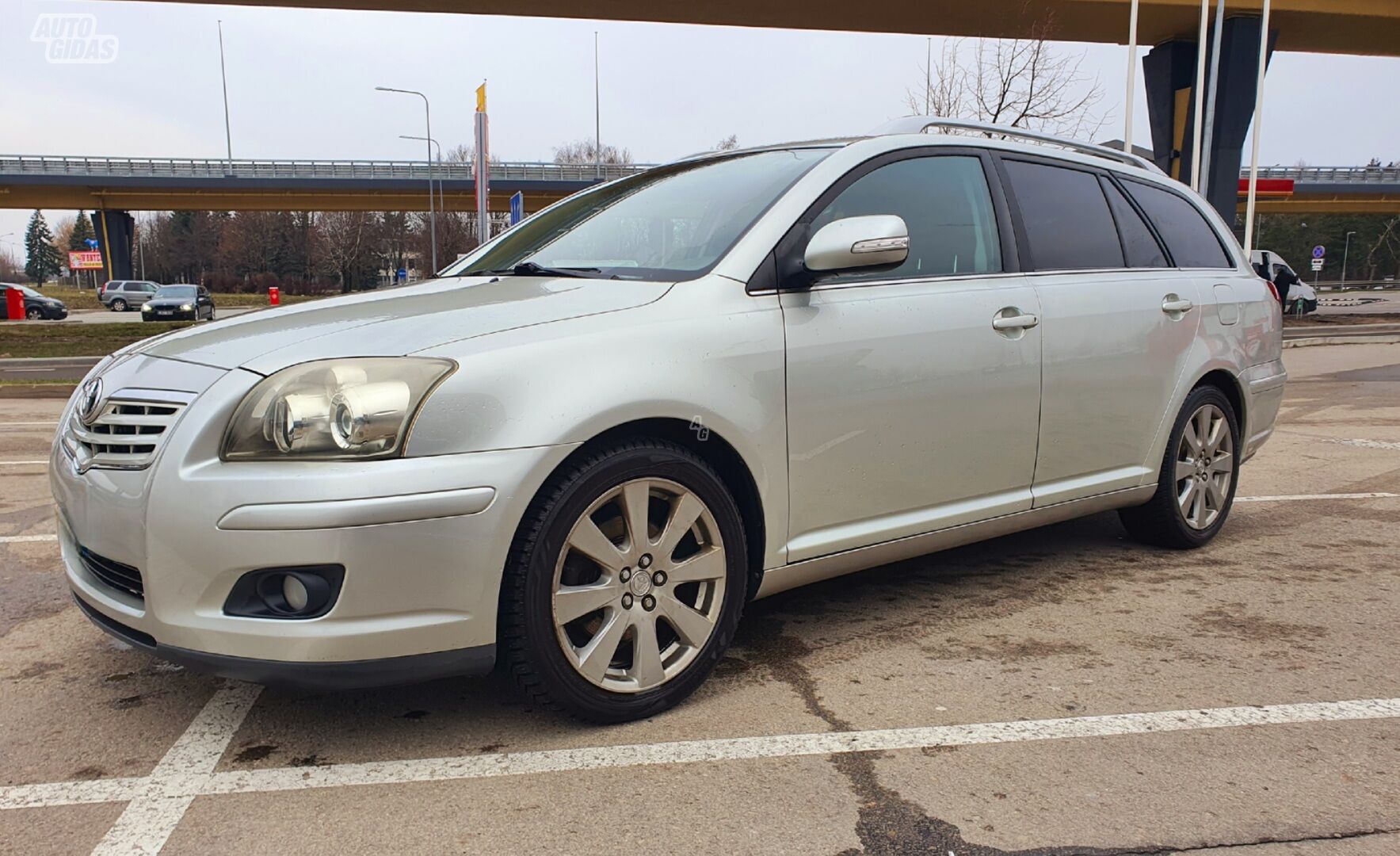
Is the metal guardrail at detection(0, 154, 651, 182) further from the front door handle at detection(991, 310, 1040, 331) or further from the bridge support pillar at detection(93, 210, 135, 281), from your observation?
the front door handle at detection(991, 310, 1040, 331)

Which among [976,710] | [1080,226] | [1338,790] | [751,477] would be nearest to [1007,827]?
[976,710]

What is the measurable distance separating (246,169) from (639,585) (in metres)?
57.2

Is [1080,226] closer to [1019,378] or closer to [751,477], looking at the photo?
[1019,378]

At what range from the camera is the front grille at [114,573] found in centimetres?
245

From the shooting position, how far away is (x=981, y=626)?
11.5 feet

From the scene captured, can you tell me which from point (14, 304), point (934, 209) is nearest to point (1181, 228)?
point (934, 209)

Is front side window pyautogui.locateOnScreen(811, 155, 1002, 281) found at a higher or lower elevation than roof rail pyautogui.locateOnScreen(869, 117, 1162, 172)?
lower

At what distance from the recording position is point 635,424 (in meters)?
2.67

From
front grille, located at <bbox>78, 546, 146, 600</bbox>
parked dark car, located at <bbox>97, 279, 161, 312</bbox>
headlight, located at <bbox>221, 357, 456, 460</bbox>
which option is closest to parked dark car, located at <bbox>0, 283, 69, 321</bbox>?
parked dark car, located at <bbox>97, 279, 161, 312</bbox>

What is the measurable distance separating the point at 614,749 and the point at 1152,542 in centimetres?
308

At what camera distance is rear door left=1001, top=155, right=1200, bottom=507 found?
12.2ft

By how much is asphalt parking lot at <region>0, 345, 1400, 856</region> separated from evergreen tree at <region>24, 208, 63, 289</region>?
140 m

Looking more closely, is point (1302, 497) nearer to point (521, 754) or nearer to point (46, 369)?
point (521, 754)

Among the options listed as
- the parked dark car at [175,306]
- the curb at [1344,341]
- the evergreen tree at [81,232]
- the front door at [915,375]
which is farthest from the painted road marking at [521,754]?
the evergreen tree at [81,232]
